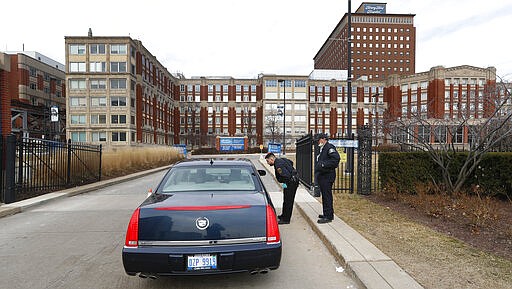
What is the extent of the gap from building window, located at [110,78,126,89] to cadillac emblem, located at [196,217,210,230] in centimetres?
5646

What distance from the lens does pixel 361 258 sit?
4.27 meters

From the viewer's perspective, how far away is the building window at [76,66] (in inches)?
2141

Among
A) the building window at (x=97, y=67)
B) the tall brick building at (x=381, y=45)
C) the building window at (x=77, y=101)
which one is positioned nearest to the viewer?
the building window at (x=97, y=67)

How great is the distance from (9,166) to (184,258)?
8.08m

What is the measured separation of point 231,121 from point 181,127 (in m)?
13.9

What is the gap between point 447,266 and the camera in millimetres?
4008

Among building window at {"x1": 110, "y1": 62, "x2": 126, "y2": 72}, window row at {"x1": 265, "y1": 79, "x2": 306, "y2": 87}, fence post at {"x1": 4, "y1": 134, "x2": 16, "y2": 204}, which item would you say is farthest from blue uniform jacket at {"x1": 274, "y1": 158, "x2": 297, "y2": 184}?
window row at {"x1": 265, "y1": 79, "x2": 306, "y2": 87}

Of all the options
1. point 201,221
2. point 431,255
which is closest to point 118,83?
point 201,221

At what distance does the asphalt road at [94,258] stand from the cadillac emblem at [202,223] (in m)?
0.91

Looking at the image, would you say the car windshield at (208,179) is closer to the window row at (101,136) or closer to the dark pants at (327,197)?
the dark pants at (327,197)

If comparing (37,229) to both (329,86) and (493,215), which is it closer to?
(493,215)

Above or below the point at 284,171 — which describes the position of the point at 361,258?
below

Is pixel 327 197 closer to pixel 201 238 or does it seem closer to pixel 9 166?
pixel 201 238

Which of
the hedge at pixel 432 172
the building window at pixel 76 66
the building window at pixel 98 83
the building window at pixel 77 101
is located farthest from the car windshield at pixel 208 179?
the building window at pixel 76 66
